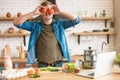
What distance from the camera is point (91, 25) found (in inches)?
205

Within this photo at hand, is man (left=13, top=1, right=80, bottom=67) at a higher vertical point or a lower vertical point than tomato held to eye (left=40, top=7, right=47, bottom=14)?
lower

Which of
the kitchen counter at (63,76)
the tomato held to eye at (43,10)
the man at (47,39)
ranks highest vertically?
the tomato held to eye at (43,10)

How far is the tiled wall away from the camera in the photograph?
4.99 metres

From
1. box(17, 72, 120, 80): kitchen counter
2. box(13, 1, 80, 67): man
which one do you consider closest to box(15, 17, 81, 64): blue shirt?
box(13, 1, 80, 67): man

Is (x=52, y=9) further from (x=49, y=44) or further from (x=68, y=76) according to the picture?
(x=68, y=76)

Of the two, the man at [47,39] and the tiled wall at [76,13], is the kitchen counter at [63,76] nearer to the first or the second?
the man at [47,39]

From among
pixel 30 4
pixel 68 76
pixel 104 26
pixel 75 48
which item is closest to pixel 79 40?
pixel 75 48

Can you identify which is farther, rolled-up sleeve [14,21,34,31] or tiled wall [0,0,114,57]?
tiled wall [0,0,114,57]

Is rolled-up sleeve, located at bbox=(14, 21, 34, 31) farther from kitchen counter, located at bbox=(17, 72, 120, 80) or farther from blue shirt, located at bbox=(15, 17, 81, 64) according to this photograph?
kitchen counter, located at bbox=(17, 72, 120, 80)

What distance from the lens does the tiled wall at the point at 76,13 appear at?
499cm

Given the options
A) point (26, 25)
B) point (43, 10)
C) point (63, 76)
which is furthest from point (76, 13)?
point (63, 76)

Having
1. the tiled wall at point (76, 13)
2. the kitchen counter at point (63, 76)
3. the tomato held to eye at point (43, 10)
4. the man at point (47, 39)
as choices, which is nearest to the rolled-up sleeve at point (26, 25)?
the man at point (47, 39)

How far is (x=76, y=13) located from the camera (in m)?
5.13

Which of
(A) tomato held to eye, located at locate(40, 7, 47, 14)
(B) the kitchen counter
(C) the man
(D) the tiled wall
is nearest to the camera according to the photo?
(B) the kitchen counter
